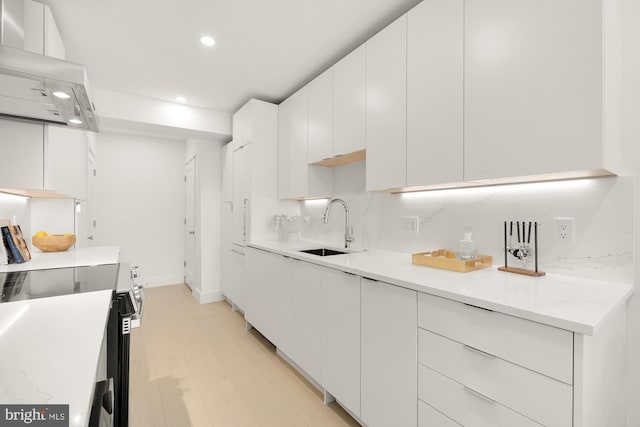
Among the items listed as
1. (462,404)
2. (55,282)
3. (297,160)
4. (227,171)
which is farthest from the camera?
(227,171)

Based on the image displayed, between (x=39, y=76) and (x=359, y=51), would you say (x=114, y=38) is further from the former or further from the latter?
(x=359, y=51)

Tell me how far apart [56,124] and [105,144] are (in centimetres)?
290

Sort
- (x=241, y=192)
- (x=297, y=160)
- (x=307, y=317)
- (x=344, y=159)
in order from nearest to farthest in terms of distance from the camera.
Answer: (x=307, y=317), (x=344, y=159), (x=297, y=160), (x=241, y=192)

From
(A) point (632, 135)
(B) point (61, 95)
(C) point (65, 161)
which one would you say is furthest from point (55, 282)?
(A) point (632, 135)

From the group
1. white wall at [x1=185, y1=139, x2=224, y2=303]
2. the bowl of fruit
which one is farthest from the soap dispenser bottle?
white wall at [x1=185, y1=139, x2=224, y2=303]

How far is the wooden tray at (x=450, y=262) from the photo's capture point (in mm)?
1481

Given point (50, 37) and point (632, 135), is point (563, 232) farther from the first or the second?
point (50, 37)

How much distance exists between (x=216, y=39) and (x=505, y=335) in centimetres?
255

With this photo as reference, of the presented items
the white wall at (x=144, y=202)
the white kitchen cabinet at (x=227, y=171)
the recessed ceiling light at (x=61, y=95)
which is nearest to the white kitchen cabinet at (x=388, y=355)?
the recessed ceiling light at (x=61, y=95)

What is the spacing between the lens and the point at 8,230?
5.92ft

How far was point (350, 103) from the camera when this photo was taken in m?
2.21

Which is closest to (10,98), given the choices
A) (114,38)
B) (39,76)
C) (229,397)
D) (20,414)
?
(39,76)

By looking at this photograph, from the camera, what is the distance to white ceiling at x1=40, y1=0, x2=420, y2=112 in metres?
1.92

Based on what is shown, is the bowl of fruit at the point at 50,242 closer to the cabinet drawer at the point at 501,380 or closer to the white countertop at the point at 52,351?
the white countertop at the point at 52,351
